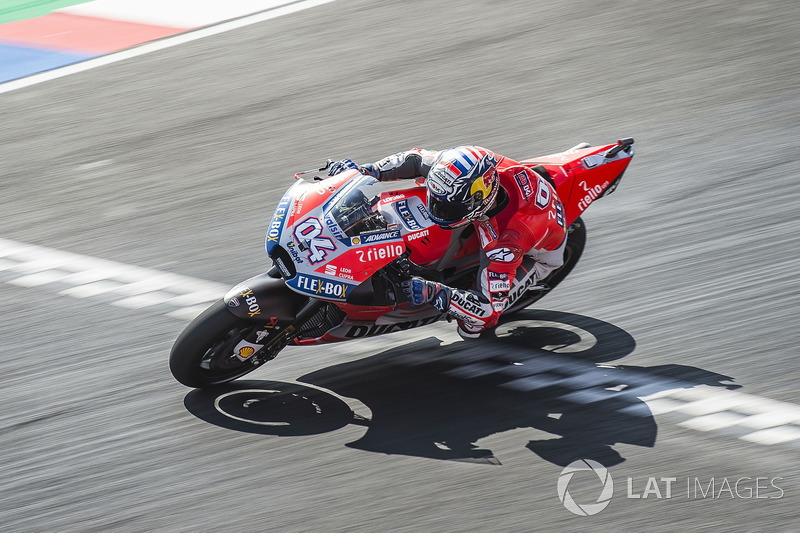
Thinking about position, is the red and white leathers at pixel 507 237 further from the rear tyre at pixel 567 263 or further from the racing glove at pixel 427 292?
the rear tyre at pixel 567 263

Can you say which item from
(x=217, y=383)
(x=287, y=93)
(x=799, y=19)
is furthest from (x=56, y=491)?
(x=799, y=19)

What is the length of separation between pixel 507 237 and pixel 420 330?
124cm

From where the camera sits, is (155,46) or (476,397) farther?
(155,46)

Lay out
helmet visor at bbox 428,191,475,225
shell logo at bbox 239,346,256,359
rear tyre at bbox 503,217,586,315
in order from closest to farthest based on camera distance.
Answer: helmet visor at bbox 428,191,475,225, shell logo at bbox 239,346,256,359, rear tyre at bbox 503,217,586,315

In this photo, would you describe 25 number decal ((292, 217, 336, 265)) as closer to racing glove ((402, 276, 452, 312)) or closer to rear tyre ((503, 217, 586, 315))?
racing glove ((402, 276, 452, 312))

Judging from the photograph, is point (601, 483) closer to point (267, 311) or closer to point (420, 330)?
point (420, 330)

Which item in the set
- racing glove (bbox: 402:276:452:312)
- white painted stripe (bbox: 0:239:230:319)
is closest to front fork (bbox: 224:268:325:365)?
racing glove (bbox: 402:276:452:312)

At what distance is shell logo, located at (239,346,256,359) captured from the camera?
5676 mm

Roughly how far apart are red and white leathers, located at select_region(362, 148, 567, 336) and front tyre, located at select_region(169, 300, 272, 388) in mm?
1305

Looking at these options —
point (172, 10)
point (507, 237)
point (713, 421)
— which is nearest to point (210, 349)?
point (507, 237)

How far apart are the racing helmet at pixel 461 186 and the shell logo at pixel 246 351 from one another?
1.40 metres

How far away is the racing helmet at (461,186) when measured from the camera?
17.6ft

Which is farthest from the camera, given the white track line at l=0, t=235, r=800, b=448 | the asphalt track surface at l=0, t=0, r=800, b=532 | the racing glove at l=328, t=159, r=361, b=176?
the racing glove at l=328, t=159, r=361, b=176

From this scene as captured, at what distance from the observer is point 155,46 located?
11469 millimetres
